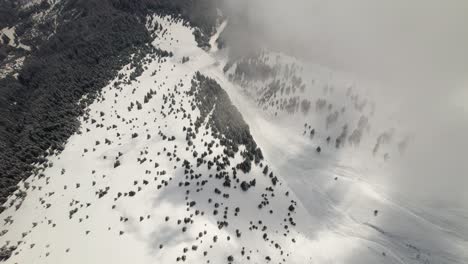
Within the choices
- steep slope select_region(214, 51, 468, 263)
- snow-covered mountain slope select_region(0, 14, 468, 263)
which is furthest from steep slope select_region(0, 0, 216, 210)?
steep slope select_region(214, 51, 468, 263)

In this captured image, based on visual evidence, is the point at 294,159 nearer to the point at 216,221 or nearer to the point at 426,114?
the point at 216,221

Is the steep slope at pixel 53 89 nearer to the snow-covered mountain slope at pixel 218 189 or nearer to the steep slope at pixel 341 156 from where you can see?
the snow-covered mountain slope at pixel 218 189

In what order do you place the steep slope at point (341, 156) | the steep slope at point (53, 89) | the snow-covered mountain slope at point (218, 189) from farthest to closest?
the steep slope at point (53, 89)
the steep slope at point (341, 156)
the snow-covered mountain slope at point (218, 189)

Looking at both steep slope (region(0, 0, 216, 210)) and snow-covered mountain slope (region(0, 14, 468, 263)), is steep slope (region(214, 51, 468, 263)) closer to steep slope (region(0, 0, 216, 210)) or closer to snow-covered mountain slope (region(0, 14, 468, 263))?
snow-covered mountain slope (region(0, 14, 468, 263))

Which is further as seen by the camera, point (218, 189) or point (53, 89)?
point (53, 89)

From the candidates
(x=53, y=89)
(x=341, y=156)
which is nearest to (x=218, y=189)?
(x=341, y=156)

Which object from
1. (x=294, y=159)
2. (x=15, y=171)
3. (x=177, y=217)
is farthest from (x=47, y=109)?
(x=294, y=159)

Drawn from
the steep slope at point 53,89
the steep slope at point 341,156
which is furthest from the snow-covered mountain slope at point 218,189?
the steep slope at point 53,89

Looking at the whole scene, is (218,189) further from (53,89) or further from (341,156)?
(53,89)

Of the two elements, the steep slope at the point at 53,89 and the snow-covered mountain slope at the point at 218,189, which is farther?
the steep slope at the point at 53,89
